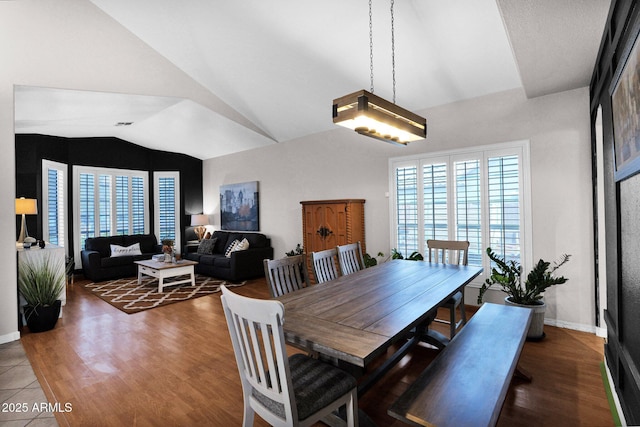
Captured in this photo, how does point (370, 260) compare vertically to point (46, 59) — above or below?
below

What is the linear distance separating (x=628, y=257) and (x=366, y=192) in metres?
3.74

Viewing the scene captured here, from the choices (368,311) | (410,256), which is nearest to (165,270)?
(410,256)

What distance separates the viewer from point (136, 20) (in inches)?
160

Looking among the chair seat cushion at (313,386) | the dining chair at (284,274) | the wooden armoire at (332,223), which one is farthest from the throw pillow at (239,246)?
the chair seat cushion at (313,386)

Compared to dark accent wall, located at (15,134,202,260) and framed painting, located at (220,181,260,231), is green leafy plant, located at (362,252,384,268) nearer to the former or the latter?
framed painting, located at (220,181,260,231)

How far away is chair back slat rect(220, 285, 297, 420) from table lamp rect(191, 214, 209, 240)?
7.09 m

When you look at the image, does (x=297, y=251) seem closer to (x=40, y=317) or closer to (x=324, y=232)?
(x=324, y=232)

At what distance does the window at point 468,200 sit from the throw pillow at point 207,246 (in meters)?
4.34

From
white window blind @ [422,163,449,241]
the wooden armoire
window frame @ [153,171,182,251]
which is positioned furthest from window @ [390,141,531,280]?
window frame @ [153,171,182,251]

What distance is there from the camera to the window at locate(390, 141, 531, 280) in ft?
12.8

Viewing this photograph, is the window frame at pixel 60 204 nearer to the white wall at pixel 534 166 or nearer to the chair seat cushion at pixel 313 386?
the white wall at pixel 534 166

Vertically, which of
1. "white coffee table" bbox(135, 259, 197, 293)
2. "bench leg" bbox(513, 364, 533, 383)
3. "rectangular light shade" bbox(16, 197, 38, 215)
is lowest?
"bench leg" bbox(513, 364, 533, 383)

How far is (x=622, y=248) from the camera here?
188 cm

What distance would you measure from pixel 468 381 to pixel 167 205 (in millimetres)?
8216
